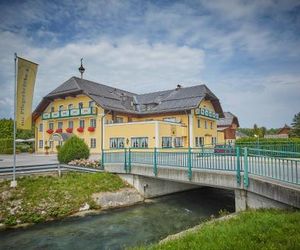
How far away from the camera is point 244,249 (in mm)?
5543

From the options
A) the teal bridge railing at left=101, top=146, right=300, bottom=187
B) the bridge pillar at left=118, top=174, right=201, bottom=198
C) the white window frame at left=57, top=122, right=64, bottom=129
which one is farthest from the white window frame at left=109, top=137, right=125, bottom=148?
the bridge pillar at left=118, top=174, right=201, bottom=198

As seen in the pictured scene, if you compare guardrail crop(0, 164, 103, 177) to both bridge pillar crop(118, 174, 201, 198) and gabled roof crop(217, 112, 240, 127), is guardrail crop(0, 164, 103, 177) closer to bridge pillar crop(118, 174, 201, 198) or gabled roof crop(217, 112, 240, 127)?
bridge pillar crop(118, 174, 201, 198)

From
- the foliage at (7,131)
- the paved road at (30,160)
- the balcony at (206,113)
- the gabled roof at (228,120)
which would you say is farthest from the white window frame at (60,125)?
the gabled roof at (228,120)

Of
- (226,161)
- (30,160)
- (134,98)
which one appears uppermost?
(134,98)

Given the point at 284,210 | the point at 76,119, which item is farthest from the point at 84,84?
the point at 284,210

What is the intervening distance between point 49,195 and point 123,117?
21031 mm

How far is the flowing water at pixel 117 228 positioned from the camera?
10.1 metres

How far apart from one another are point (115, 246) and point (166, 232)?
2416 millimetres

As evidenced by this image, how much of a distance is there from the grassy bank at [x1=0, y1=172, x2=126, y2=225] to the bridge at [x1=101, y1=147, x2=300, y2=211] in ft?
4.87

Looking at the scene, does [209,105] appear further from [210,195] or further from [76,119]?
[210,195]

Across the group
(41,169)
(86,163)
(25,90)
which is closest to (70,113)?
(86,163)

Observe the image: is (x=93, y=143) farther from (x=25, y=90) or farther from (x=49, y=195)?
(x=49, y=195)

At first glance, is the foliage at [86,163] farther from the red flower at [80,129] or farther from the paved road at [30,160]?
the red flower at [80,129]

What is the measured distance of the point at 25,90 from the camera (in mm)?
15852
